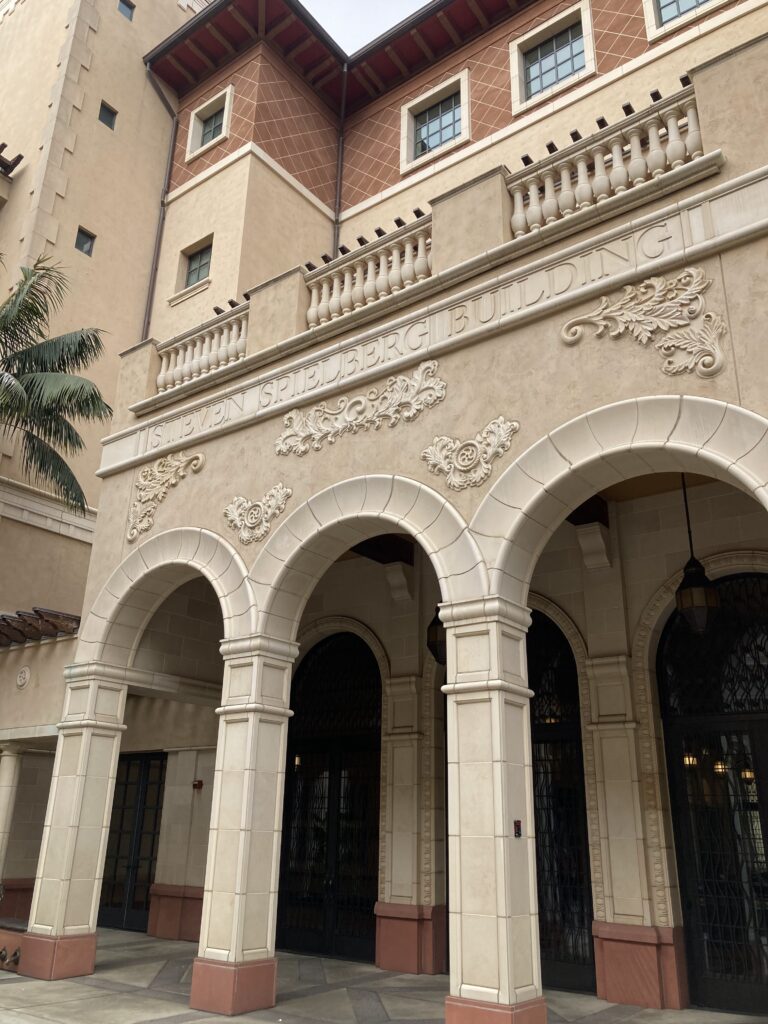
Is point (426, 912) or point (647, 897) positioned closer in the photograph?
point (647, 897)

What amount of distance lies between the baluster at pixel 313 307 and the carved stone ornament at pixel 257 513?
6.85 ft

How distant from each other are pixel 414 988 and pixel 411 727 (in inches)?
117

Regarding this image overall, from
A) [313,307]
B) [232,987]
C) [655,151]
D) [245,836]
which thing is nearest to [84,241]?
[313,307]

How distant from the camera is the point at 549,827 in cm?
950

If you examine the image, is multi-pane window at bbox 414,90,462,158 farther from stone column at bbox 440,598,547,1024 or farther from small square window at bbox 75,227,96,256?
stone column at bbox 440,598,547,1024

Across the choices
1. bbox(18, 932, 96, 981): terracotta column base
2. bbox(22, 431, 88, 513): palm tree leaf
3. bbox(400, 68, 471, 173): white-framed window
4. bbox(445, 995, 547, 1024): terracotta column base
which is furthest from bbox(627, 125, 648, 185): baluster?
bbox(22, 431, 88, 513): palm tree leaf

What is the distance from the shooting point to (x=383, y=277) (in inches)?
364

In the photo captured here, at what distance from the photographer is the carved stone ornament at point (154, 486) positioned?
34.3 feet

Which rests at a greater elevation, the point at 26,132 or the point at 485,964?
the point at 26,132

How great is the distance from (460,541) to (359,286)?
12.1ft

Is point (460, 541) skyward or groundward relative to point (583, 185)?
groundward

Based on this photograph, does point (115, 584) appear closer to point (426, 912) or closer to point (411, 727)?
point (411, 727)

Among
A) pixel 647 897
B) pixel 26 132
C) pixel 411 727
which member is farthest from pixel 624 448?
pixel 26 132

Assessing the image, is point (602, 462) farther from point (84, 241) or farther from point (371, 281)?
point (84, 241)
